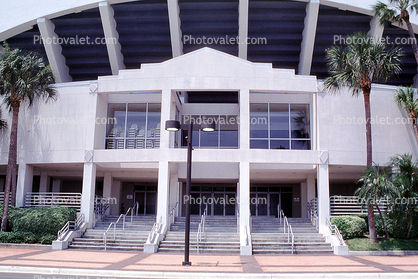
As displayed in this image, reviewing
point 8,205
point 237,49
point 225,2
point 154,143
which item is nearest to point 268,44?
point 237,49

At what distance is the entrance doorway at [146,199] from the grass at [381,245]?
15.5m

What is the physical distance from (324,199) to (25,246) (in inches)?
573

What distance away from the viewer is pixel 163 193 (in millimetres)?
18875

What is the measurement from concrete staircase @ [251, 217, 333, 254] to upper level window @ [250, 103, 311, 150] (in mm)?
4672

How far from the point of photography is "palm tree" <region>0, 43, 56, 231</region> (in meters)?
18.9

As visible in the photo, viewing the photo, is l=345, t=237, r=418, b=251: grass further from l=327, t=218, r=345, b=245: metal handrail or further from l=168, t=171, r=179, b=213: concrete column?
l=168, t=171, r=179, b=213: concrete column

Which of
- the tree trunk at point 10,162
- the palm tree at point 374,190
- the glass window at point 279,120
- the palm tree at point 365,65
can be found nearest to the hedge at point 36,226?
the tree trunk at point 10,162

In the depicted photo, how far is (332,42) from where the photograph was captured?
27172mm

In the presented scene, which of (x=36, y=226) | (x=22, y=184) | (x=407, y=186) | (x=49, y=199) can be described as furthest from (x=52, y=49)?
(x=407, y=186)

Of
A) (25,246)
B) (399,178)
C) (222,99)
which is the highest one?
(222,99)

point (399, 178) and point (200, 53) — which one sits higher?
point (200, 53)

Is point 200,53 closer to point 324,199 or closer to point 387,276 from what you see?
point 324,199

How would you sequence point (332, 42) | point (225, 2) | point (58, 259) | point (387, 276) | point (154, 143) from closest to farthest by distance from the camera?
point (387, 276)
point (58, 259)
point (154, 143)
point (225, 2)
point (332, 42)

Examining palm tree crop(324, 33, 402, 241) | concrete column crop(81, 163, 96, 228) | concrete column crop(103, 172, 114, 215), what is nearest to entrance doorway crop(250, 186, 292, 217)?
concrete column crop(103, 172, 114, 215)
